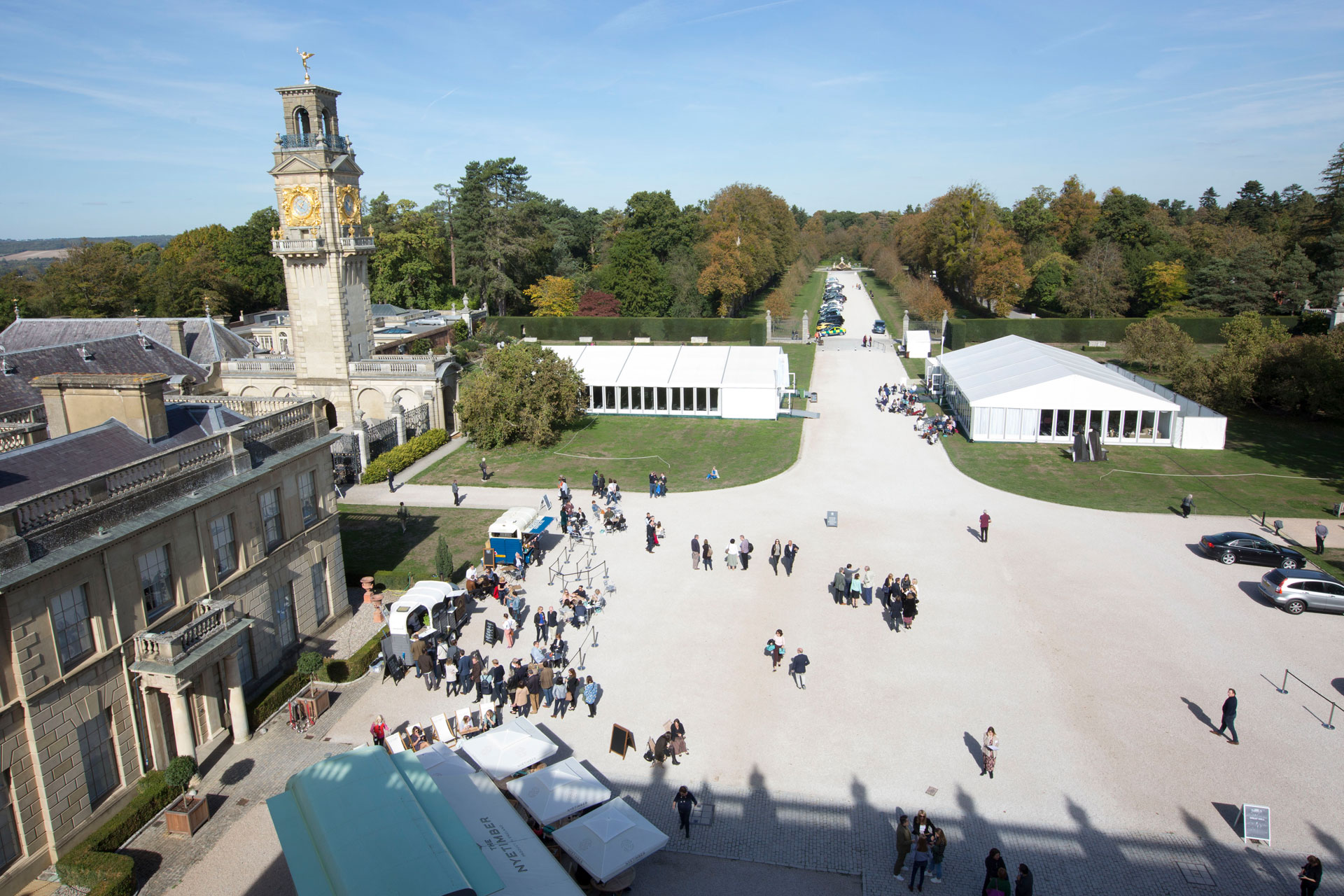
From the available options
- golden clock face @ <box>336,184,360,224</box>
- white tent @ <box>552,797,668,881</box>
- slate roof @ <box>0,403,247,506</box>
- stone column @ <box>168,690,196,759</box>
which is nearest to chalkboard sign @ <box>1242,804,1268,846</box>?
white tent @ <box>552,797,668,881</box>

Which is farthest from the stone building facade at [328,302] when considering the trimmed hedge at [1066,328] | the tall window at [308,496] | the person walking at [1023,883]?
the trimmed hedge at [1066,328]

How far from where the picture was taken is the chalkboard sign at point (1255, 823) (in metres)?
13.9

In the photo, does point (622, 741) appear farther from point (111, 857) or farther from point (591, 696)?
point (111, 857)

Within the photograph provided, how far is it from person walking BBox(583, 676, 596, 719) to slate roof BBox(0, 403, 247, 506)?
10089mm

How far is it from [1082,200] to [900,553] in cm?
10104

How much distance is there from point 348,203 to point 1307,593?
4006 centimetres

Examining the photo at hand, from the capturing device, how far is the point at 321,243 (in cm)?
3862

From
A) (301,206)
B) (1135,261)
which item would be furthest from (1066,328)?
(301,206)

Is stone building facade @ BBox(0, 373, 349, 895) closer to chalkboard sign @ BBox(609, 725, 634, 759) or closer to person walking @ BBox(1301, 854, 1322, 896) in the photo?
chalkboard sign @ BBox(609, 725, 634, 759)

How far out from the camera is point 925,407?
46.8 m

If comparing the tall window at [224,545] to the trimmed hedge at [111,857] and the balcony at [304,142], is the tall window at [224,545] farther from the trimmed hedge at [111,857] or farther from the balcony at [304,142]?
the balcony at [304,142]

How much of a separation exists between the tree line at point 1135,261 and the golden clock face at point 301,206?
5254 centimetres

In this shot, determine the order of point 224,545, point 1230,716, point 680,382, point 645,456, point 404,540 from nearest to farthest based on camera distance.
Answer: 1. point 1230,716
2. point 224,545
3. point 404,540
4. point 645,456
5. point 680,382

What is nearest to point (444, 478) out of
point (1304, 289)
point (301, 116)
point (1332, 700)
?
point (301, 116)
